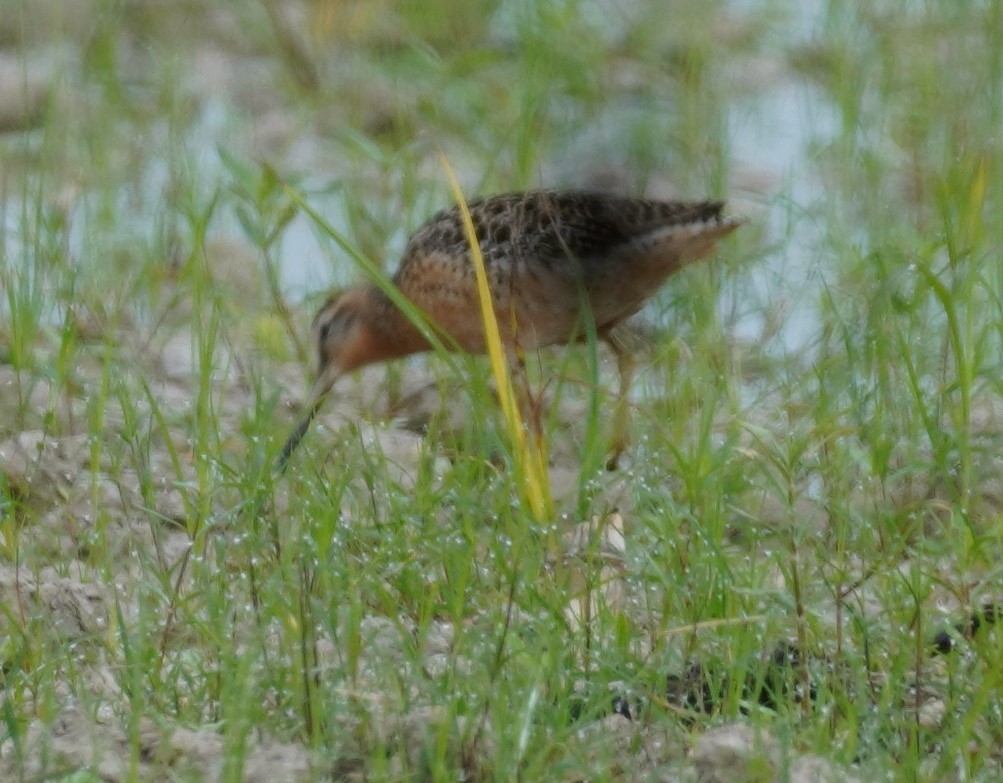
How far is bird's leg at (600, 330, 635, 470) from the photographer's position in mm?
4613

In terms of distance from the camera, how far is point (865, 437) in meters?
4.16

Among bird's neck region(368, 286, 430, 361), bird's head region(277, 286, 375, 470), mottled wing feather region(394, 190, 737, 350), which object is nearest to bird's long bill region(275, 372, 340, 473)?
bird's head region(277, 286, 375, 470)

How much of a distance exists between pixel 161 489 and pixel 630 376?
1505 millimetres

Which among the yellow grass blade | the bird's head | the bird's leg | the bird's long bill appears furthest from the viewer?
the bird's head

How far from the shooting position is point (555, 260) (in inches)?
209

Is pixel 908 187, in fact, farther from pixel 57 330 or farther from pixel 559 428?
pixel 57 330

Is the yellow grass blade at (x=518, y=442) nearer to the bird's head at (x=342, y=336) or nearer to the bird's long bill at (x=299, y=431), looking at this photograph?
the bird's long bill at (x=299, y=431)

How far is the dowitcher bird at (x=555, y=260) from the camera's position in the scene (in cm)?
528

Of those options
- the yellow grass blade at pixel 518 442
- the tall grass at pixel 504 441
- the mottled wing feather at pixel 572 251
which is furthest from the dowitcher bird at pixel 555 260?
the yellow grass blade at pixel 518 442

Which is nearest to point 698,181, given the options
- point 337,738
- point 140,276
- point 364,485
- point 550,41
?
point 550,41

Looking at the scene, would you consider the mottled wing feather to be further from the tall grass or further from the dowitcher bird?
the tall grass

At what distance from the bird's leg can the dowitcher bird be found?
0.02 metres

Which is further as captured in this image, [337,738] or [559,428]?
[559,428]

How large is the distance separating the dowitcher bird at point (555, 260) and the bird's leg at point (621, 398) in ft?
0.05
